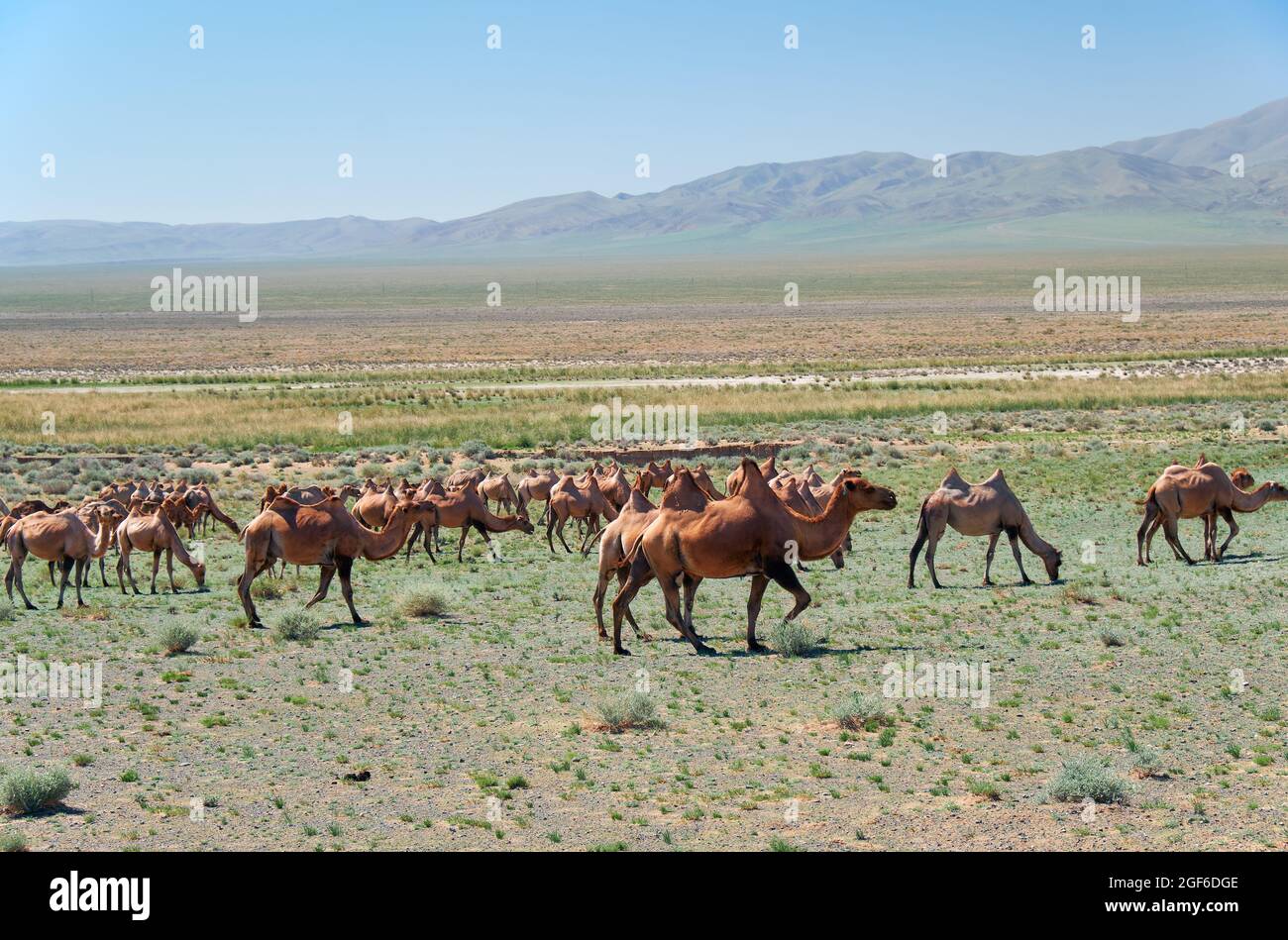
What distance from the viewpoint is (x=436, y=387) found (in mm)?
66188

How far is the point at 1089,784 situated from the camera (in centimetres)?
990

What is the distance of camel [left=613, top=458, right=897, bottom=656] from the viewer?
48.2 ft

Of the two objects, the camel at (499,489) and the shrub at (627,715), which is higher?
the camel at (499,489)

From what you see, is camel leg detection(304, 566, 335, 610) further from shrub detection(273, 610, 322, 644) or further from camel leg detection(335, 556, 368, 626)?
shrub detection(273, 610, 322, 644)

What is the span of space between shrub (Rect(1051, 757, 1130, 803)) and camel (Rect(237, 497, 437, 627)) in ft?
31.0

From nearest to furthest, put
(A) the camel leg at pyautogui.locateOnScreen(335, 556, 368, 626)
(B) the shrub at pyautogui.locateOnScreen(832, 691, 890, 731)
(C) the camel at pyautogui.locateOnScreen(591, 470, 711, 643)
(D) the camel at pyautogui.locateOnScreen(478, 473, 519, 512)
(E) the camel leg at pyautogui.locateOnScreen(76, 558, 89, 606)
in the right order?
(B) the shrub at pyautogui.locateOnScreen(832, 691, 890, 731)
(C) the camel at pyautogui.locateOnScreen(591, 470, 711, 643)
(A) the camel leg at pyautogui.locateOnScreen(335, 556, 368, 626)
(E) the camel leg at pyautogui.locateOnScreen(76, 558, 89, 606)
(D) the camel at pyautogui.locateOnScreen(478, 473, 519, 512)

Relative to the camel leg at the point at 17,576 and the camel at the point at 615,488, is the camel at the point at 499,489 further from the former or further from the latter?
the camel leg at the point at 17,576

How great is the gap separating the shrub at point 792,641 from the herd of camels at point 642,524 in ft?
0.52

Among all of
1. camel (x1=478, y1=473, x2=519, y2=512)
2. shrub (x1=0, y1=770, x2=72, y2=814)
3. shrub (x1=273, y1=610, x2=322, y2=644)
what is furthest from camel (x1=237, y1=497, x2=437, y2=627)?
camel (x1=478, y1=473, x2=519, y2=512)

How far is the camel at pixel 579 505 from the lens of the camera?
24.2 m

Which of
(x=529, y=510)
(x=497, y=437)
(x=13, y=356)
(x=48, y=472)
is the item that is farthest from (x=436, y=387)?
(x=13, y=356)

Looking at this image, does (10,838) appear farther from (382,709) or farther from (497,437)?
(497,437)

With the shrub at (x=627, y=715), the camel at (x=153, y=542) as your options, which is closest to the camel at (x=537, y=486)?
the camel at (x=153, y=542)

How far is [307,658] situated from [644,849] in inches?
285
